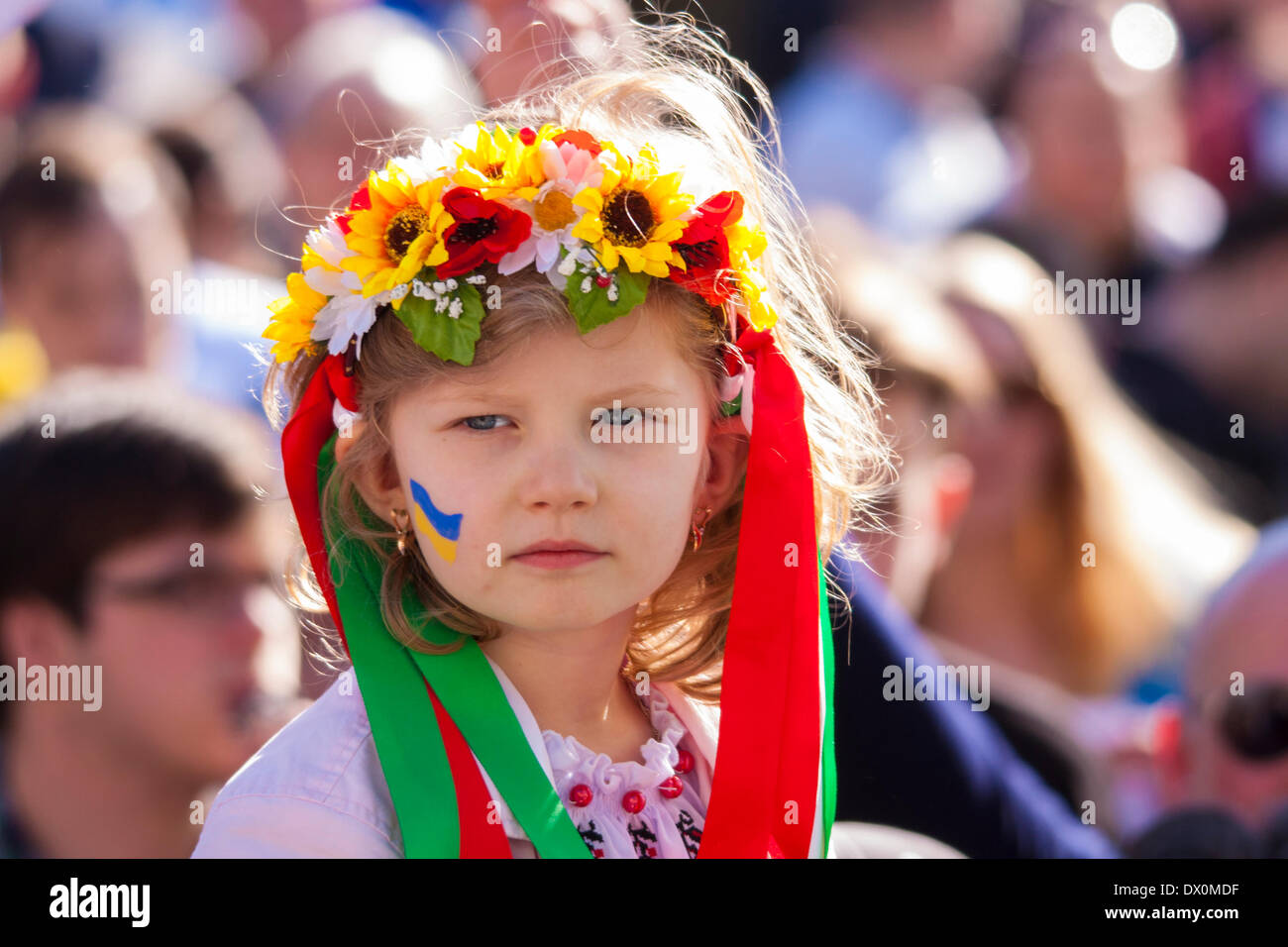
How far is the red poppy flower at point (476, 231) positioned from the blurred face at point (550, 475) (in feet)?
0.42

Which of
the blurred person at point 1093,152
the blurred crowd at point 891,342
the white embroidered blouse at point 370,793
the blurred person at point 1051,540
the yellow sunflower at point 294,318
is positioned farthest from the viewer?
the blurred person at point 1093,152

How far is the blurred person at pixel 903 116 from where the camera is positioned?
15.0ft

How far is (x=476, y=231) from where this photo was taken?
188 cm

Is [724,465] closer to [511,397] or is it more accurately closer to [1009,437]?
[511,397]

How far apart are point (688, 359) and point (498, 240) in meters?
0.30

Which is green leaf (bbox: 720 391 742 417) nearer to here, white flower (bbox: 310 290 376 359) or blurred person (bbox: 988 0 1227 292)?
white flower (bbox: 310 290 376 359)

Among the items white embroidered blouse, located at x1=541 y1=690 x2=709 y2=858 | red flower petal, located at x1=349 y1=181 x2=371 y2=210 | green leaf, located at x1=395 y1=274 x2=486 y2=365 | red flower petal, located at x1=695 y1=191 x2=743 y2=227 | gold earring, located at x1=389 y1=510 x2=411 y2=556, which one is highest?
red flower petal, located at x1=349 y1=181 x2=371 y2=210

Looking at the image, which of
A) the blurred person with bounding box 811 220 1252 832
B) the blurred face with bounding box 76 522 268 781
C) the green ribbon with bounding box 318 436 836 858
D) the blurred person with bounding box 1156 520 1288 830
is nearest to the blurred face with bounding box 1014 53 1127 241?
the blurred person with bounding box 811 220 1252 832

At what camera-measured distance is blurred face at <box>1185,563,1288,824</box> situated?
2.64m

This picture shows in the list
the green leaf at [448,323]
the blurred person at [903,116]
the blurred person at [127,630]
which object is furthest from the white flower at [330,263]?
the blurred person at [903,116]

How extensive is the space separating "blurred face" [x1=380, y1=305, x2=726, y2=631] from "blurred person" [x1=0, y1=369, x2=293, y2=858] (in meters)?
1.06

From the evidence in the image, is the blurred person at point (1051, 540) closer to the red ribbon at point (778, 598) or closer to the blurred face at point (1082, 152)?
the blurred face at point (1082, 152)
